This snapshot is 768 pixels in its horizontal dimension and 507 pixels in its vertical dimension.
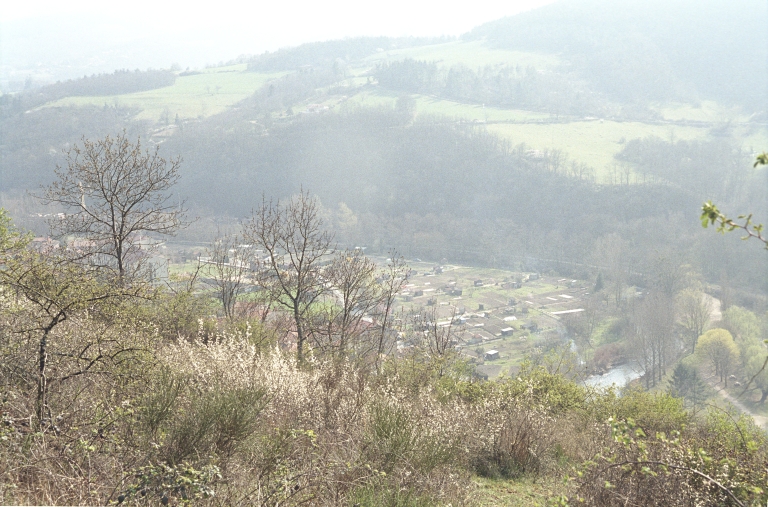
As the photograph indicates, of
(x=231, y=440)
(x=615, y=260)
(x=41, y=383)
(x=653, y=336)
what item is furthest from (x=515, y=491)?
(x=615, y=260)

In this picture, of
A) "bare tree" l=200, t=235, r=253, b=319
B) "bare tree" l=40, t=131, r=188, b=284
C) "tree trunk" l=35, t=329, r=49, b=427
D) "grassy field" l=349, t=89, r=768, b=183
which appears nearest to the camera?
"tree trunk" l=35, t=329, r=49, b=427

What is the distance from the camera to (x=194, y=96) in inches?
4508

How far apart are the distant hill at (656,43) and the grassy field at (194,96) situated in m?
73.6

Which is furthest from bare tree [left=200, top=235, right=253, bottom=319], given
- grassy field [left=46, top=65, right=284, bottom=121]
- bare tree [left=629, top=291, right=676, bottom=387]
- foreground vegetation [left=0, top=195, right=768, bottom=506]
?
grassy field [left=46, top=65, right=284, bottom=121]

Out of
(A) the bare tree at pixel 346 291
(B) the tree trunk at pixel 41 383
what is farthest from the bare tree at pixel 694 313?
(B) the tree trunk at pixel 41 383

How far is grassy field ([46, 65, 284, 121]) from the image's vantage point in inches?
3789

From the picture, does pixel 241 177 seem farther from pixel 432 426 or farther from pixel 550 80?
pixel 432 426

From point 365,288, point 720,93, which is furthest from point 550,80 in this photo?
point 365,288

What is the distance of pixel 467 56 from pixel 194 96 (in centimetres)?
7311

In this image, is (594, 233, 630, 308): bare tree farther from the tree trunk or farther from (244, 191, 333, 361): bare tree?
the tree trunk

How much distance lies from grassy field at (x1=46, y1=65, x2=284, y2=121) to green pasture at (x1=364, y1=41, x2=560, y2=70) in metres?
34.1

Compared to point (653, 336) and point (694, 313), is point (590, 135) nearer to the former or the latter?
point (694, 313)

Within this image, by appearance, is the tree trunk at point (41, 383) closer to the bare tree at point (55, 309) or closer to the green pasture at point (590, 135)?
the bare tree at point (55, 309)

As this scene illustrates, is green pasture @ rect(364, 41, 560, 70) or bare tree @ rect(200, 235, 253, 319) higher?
green pasture @ rect(364, 41, 560, 70)
